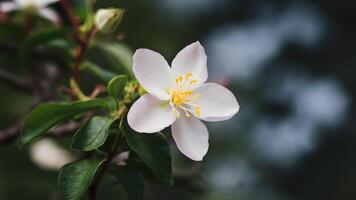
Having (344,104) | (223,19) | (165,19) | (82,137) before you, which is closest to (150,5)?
(165,19)

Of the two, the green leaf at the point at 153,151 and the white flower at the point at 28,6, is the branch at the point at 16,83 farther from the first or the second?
the green leaf at the point at 153,151

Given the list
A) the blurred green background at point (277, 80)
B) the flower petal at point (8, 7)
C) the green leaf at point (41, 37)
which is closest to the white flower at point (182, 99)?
the green leaf at point (41, 37)

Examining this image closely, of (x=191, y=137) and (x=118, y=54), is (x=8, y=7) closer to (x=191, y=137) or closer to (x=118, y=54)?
(x=118, y=54)

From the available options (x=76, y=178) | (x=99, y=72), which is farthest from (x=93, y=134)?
(x=99, y=72)

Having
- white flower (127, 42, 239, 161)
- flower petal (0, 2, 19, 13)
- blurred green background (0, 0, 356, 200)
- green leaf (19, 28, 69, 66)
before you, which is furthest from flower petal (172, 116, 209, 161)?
blurred green background (0, 0, 356, 200)

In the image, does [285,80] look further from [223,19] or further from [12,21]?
[12,21]

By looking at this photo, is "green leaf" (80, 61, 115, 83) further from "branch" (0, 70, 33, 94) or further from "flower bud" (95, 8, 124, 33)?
"branch" (0, 70, 33, 94)
